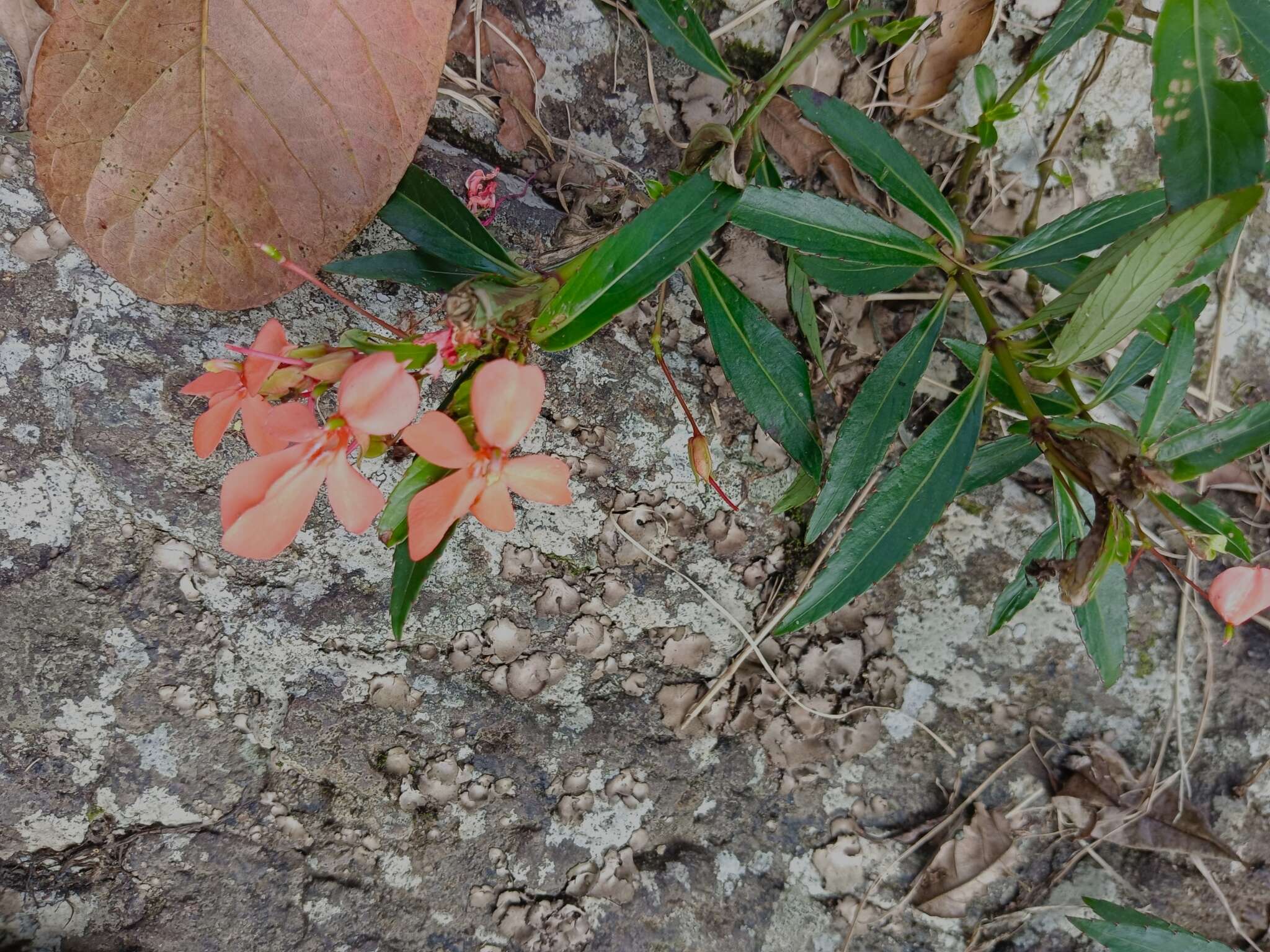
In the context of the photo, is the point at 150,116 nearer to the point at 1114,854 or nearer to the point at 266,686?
the point at 266,686

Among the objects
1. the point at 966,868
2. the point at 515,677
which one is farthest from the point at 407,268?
the point at 966,868

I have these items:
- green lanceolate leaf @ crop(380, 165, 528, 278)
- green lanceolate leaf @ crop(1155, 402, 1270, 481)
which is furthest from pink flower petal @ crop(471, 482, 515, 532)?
green lanceolate leaf @ crop(1155, 402, 1270, 481)

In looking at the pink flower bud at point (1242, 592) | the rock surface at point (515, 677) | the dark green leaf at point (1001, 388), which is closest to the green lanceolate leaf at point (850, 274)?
the dark green leaf at point (1001, 388)

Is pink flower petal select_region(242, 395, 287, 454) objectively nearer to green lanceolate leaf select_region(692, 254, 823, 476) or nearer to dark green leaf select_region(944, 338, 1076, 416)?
green lanceolate leaf select_region(692, 254, 823, 476)

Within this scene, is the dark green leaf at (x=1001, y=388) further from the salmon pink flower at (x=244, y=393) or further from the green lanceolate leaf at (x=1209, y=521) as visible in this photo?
the salmon pink flower at (x=244, y=393)

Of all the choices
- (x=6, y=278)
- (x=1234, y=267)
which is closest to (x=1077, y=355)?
(x=1234, y=267)
